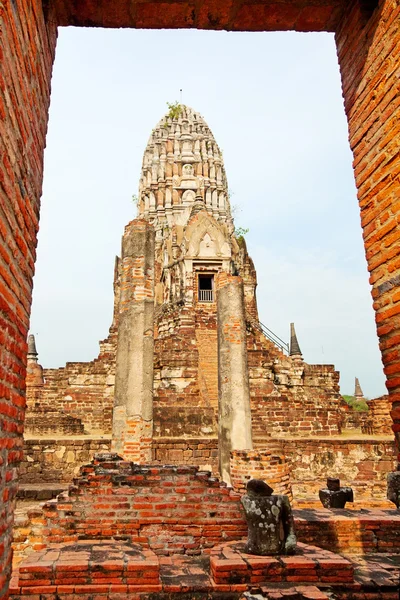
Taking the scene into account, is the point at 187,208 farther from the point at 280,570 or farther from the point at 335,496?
the point at 280,570

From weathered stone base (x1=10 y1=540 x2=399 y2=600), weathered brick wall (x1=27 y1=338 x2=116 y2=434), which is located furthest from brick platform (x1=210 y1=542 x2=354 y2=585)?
weathered brick wall (x1=27 y1=338 x2=116 y2=434)

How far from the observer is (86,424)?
16016 mm

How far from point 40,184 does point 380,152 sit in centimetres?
221

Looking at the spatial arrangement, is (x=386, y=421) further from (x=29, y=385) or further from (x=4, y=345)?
(x=4, y=345)

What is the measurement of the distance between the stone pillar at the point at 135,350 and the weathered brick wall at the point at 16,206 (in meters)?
5.33

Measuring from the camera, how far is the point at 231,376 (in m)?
9.25

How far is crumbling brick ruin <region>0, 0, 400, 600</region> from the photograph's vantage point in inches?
91.3

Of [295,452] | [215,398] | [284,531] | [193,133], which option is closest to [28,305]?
[284,531]

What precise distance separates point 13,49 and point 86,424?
15208 millimetres

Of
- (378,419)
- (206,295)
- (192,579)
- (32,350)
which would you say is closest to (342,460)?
(378,419)

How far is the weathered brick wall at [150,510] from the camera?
17.1ft

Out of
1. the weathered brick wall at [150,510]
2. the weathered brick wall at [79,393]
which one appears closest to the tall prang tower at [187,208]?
the weathered brick wall at [79,393]

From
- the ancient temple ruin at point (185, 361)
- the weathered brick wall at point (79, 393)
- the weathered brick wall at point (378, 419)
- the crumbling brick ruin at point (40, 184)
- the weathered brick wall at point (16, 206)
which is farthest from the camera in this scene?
the weathered brick wall at point (79, 393)

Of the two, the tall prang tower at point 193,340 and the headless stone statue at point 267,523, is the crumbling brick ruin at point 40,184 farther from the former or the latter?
the tall prang tower at point 193,340
